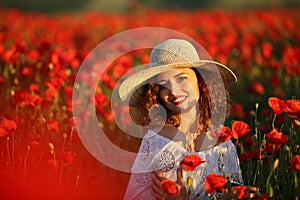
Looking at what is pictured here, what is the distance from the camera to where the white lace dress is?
316 cm

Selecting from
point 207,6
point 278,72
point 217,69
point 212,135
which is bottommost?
point 207,6

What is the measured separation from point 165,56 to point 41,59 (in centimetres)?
247

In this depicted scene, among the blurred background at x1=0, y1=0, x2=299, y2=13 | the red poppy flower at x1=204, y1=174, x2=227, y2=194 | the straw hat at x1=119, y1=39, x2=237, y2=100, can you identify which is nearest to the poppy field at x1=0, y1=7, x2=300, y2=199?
the red poppy flower at x1=204, y1=174, x2=227, y2=194

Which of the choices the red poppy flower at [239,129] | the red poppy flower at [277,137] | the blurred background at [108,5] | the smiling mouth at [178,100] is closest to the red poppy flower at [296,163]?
the red poppy flower at [277,137]

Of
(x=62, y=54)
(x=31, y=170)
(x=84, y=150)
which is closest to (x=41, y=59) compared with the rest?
(x=62, y=54)

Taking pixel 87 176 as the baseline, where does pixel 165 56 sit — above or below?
above

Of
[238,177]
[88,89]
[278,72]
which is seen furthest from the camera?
[278,72]

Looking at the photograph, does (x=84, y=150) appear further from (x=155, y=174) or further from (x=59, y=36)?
(x=59, y=36)

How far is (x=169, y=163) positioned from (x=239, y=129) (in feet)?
1.29

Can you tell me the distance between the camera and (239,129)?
117 inches

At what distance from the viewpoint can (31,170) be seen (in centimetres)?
343

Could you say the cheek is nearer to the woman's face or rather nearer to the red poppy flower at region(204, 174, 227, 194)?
the woman's face

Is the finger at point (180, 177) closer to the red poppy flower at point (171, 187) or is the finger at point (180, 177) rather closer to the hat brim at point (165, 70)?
the red poppy flower at point (171, 187)

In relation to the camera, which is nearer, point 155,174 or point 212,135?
point 155,174
